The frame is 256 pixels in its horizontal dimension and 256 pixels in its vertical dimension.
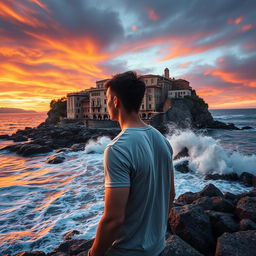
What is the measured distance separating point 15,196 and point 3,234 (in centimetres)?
364

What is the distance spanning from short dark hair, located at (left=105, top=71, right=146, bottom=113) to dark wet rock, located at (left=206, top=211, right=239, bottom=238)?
186 inches

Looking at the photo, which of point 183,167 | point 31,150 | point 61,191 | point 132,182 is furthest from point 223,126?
point 132,182

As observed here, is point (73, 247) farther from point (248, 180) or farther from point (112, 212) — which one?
point (248, 180)

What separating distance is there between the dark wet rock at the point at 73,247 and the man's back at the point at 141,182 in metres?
3.34

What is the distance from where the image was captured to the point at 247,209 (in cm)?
527

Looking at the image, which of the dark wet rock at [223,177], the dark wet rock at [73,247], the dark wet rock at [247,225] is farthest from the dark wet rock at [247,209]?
the dark wet rock at [223,177]

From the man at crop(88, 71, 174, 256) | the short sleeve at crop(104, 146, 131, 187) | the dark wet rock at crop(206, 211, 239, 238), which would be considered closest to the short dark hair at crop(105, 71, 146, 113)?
the man at crop(88, 71, 174, 256)

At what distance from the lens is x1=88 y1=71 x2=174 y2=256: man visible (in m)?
1.39

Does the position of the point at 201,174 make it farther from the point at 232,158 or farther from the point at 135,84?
the point at 135,84

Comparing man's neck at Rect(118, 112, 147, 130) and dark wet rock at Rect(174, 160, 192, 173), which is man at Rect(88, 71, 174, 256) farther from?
dark wet rock at Rect(174, 160, 192, 173)

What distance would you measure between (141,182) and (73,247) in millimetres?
4311

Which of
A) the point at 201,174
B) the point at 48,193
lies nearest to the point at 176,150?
the point at 201,174

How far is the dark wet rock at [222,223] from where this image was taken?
4781mm

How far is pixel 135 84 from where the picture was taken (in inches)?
64.1
